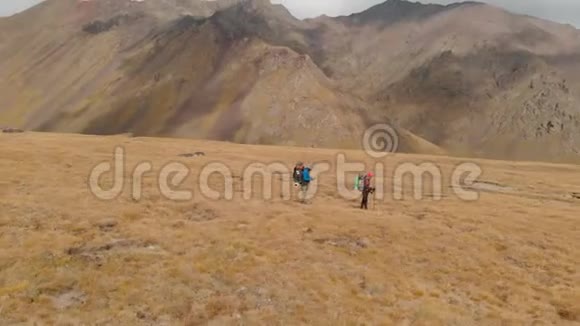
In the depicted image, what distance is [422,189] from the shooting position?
6450 cm

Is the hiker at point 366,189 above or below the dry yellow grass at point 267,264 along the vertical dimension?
above

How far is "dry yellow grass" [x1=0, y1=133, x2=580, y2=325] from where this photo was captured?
2331 centimetres

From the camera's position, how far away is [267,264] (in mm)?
28141

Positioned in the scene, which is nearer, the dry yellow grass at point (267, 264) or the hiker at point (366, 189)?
the dry yellow grass at point (267, 264)

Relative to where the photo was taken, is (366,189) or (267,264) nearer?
(267,264)

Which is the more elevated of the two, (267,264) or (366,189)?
(366,189)

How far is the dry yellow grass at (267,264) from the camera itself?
2331 centimetres

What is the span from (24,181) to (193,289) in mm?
25652

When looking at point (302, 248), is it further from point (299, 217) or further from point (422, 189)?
point (422, 189)

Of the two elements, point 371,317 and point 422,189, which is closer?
point 371,317

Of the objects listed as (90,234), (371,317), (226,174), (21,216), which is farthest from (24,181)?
(371,317)

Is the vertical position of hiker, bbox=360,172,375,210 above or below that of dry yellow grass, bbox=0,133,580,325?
above

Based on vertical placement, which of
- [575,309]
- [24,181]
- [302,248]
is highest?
[24,181]

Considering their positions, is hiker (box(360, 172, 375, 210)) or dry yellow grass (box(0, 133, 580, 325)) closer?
dry yellow grass (box(0, 133, 580, 325))
